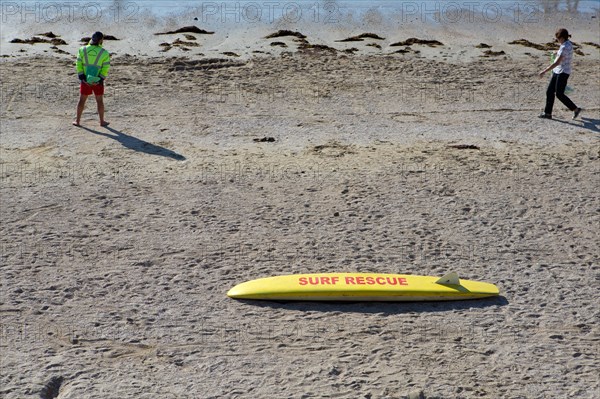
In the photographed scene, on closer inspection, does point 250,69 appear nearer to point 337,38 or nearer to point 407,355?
point 337,38

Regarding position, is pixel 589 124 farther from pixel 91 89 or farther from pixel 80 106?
pixel 80 106

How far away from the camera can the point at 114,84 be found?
1402 centimetres

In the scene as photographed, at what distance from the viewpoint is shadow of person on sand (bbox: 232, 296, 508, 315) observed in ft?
23.7

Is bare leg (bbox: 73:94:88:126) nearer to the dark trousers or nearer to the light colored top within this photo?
the dark trousers

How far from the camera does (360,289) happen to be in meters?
7.30

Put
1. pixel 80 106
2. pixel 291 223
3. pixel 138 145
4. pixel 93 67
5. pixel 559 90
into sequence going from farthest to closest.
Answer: pixel 559 90, pixel 80 106, pixel 93 67, pixel 138 145, pixel 291 223

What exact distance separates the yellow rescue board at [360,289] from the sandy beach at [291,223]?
0.10 m

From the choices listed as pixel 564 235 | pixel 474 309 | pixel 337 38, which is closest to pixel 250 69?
pixel 337 38

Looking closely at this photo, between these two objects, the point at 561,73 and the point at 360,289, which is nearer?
the point at 360,289

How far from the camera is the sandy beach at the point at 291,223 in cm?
636

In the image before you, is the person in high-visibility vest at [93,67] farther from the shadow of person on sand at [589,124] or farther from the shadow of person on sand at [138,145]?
the shadow of person on sand at [589,124]

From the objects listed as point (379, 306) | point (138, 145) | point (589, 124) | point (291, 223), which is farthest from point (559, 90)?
point (379, 306)

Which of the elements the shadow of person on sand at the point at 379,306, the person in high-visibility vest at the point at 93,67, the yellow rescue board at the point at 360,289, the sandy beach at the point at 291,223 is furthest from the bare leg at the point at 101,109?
the shadow of person on sand at the point at 379,306

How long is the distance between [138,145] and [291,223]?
3280 millimetres
